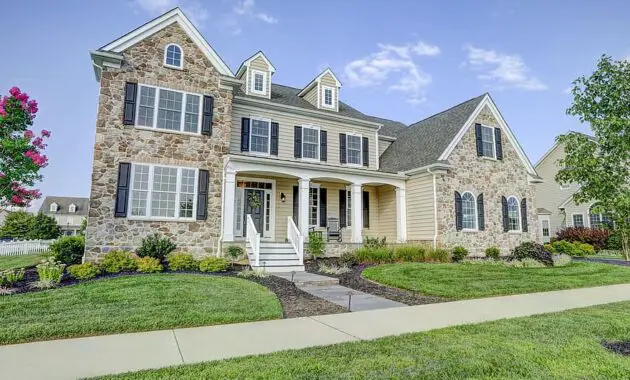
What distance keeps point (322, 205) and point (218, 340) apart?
39.4 ft

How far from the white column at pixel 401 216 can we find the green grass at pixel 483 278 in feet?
15.8

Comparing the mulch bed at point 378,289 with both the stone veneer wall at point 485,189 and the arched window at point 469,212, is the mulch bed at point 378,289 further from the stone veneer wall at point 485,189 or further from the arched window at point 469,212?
the arched window at point 469,212

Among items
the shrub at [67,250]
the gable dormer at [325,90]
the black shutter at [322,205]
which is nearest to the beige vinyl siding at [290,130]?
the gable dormer at [325,90]

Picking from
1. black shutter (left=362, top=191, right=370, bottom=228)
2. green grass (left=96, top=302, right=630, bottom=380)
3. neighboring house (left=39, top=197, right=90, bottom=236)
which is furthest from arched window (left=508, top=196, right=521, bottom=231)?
neighboring house (left=39, top=197, right=90, bottom=236)

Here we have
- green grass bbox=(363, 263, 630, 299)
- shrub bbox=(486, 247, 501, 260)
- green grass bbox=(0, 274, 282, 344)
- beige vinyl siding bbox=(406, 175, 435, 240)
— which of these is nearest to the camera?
green grass bbox=(0, 274, 282, 344)

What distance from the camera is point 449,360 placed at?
12.3 feet

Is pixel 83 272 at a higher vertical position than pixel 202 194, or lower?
lower

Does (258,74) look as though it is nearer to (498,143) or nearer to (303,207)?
(303,207)

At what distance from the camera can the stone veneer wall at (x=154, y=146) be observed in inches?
432

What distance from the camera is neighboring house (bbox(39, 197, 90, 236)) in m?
50.5

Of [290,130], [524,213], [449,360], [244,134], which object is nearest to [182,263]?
[244,134]

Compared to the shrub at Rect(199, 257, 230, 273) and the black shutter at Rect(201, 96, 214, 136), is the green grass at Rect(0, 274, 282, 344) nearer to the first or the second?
the shrub at Rect(199, 257, 230, 273)

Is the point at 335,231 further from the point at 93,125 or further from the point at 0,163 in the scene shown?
the point at 0,163

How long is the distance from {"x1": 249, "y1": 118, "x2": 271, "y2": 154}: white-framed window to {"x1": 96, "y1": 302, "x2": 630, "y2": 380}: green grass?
11390mm
